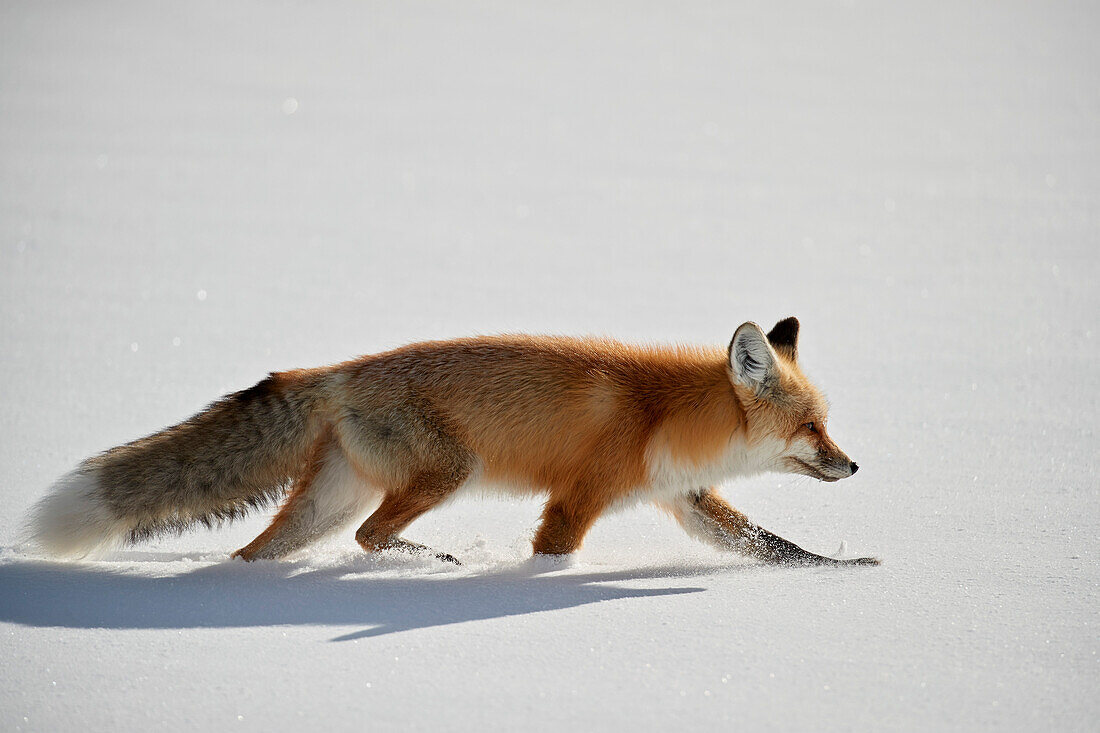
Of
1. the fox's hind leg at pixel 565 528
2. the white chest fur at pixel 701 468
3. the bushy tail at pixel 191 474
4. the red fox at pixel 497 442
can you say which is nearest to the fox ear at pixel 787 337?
the red fox at pixel 497 442

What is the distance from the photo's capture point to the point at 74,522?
3867mm

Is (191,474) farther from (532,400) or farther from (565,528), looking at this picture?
(565,528)

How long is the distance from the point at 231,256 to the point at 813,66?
9.82m

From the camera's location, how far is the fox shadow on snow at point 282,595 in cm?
336

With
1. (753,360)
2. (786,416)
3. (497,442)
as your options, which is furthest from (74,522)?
(786,416)

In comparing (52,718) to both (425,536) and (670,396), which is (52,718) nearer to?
(425,536)

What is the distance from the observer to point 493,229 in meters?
9.71

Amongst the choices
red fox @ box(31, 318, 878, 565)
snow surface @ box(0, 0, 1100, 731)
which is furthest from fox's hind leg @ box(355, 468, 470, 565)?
snow surface @ box(0, 0, 1100, 731)

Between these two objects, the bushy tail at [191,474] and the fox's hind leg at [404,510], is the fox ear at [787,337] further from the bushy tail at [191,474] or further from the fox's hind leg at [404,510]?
the bushy tail at [191,474]

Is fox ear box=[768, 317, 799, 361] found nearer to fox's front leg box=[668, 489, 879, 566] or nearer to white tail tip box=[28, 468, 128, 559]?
fox's front leg box=[668, 489, 879, 566]

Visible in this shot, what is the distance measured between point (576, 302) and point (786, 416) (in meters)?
3.69

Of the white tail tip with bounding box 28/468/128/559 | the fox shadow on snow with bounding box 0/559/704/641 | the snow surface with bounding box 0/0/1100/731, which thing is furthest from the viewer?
the white tail tip with bounding box 28/468/128/559

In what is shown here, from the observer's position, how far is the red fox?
4238 millimetres

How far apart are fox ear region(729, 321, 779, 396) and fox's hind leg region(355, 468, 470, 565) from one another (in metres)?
1.27
